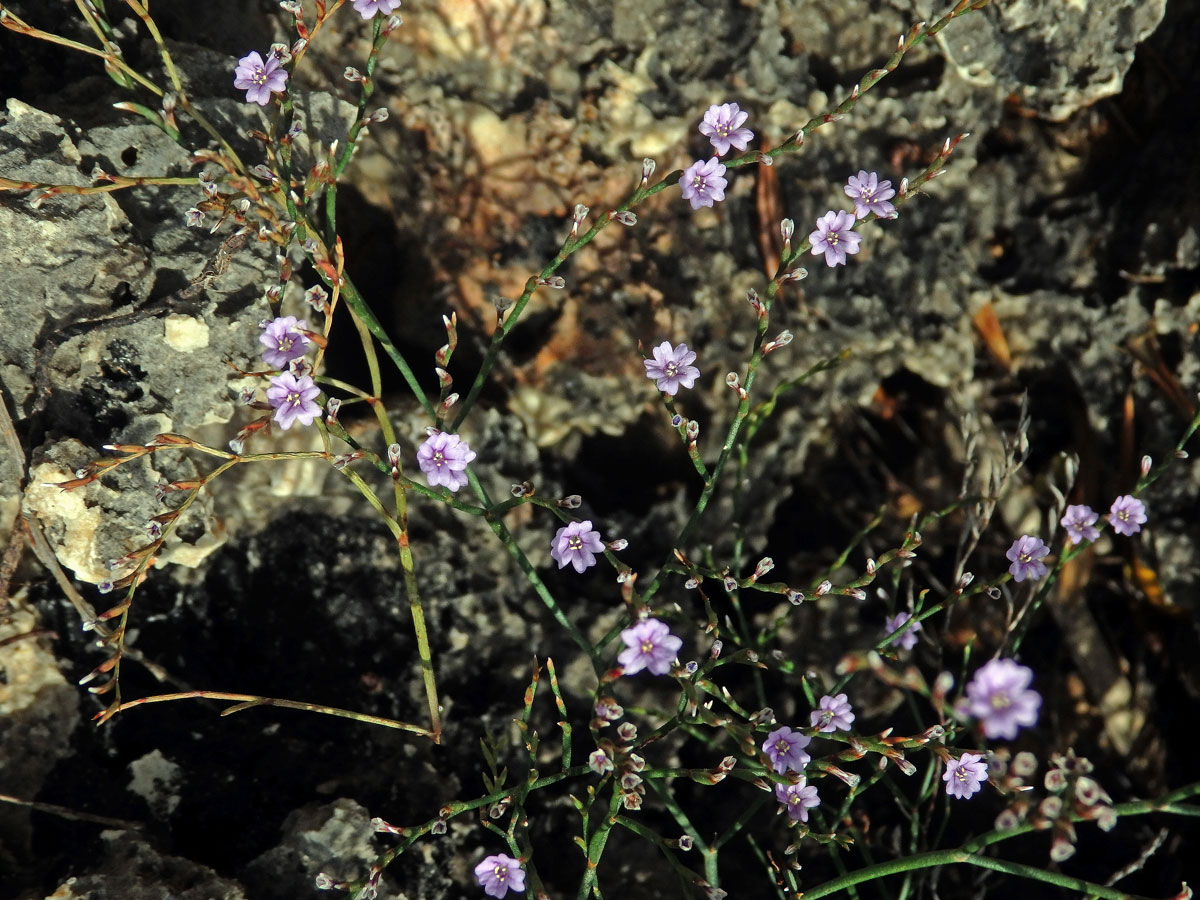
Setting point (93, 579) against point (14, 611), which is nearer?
point (93, 579)

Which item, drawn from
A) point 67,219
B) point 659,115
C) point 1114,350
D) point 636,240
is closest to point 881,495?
→ point 1114,350

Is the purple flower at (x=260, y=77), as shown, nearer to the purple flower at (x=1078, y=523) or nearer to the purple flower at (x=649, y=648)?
the purple flower at (x=649, y=648)

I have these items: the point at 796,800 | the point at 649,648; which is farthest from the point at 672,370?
the point at 796,800

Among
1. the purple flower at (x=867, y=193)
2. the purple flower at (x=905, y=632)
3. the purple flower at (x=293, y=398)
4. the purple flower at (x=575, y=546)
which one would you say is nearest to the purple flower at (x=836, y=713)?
the purple flower at (x=905, y=632)

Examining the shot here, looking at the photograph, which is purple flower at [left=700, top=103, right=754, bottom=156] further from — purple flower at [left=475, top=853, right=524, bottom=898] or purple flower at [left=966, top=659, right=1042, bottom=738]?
purple flower at [left=475, top=853, right=524, bottom=898]

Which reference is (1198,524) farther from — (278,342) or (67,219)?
(67,219)

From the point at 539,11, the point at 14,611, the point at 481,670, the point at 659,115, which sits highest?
the point at 539,11

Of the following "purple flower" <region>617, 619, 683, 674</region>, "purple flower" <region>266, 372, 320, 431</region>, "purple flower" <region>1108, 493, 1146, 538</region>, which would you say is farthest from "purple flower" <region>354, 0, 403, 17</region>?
"purple flower" <region>1108, 493, 1146, 538</region>

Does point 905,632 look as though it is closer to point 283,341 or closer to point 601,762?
point 601,762
